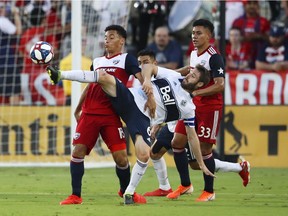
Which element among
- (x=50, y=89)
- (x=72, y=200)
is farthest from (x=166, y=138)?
(x=50, y=89)

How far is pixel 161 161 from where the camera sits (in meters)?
12.3

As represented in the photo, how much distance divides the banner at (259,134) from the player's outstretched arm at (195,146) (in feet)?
19.7

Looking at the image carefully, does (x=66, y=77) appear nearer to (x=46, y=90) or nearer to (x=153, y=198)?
(x=153, y=198)

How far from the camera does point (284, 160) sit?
1694cm

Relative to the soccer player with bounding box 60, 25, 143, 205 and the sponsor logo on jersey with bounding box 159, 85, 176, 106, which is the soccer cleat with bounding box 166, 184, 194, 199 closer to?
the soccer player with bounding box 60, 25, 143, 205

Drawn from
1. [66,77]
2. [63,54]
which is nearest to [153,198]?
[66,77]

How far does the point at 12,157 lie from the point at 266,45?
5.14m

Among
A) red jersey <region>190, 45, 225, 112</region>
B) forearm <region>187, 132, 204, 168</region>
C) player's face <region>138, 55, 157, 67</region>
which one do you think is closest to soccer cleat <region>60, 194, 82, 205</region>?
forearm <region>187, 132, 204, 168</region>

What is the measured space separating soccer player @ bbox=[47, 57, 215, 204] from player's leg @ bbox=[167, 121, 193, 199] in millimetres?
466

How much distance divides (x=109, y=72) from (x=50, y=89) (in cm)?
707

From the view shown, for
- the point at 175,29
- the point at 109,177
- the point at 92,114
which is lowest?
the point at 109,177

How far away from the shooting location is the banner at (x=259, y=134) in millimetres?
16953

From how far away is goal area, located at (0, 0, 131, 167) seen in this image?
17.2 m

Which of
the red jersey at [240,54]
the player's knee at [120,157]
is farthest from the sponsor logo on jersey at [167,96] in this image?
the red jersey at [240,54]
